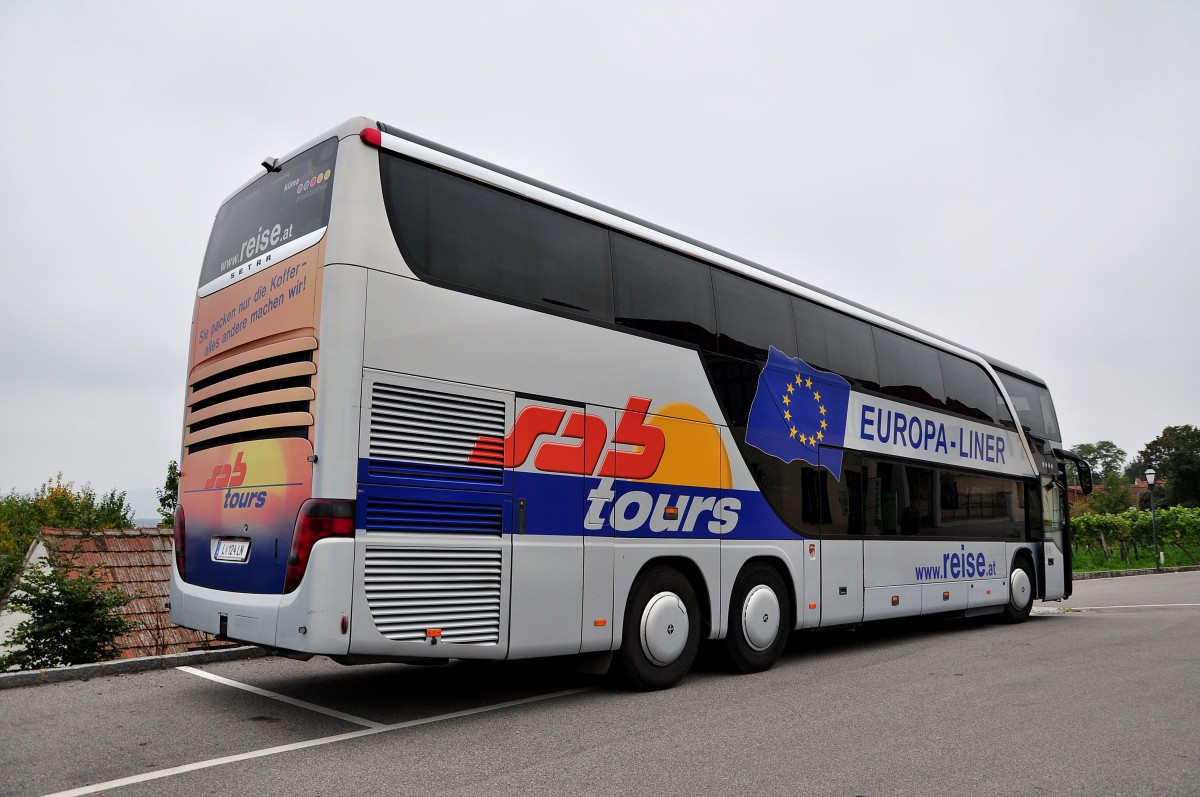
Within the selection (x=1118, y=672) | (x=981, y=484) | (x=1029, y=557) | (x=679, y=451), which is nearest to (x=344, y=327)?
(x=679, y=451)

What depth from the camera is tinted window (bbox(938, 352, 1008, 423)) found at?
13047 millimetres

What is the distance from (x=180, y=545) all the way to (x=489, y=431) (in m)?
2.76

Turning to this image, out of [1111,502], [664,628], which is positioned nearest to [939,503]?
[664,628]

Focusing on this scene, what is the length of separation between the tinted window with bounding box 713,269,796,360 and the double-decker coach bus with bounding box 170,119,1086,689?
0.11ft

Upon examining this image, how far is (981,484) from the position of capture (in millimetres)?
13523

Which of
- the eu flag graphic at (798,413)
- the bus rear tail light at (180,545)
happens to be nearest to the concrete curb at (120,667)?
the bus rear tail light at (180,545)

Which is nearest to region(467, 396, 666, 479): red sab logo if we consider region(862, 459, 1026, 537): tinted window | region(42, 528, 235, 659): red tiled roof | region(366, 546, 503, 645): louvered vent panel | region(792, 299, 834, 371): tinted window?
region(366, 546, 503, 645): louvered vent panel

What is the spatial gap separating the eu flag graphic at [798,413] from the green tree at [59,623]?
20.8ft

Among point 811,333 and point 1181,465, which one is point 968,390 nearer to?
point 811,333

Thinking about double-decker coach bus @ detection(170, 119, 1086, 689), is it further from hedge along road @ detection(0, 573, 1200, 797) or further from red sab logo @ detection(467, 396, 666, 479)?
hedge along road @ detection(0, 573, 1200, 797)

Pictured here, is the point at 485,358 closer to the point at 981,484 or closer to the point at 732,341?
the point at 732,341

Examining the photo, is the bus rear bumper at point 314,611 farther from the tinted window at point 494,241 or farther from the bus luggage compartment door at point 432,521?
the tinted window at point 494,241

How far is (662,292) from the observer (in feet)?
27.8

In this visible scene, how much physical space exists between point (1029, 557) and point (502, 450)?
11583 mm
